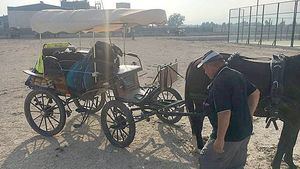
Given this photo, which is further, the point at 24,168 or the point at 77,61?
the point at 77,61

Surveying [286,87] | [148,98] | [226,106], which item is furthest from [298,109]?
[148,98]

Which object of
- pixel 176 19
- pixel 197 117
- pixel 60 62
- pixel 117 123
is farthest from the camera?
pixel 176 19

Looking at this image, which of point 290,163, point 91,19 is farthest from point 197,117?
point 91,19

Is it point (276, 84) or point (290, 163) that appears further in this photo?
point (290, 163)

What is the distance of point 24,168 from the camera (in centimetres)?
460

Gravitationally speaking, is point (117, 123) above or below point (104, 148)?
above

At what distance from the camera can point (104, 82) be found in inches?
223

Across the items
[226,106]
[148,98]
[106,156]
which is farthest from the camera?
[148,98]

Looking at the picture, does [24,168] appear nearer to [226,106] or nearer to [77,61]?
[77,61]

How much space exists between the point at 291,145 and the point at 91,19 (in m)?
3.88

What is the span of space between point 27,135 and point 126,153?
85.1 inches

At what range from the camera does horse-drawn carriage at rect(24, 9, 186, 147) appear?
5344mm

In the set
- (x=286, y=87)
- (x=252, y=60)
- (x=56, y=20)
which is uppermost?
(x=56, y=20)

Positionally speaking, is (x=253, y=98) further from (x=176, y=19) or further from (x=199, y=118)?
(x=176, y=19)
